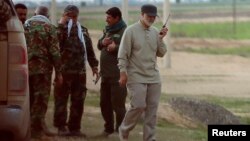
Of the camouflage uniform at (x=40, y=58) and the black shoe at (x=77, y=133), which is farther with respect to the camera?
the black shoe at (x=77, y=133)

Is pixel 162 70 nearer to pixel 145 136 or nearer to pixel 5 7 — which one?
pixel 145 136

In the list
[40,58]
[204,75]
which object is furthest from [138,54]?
[204,75]

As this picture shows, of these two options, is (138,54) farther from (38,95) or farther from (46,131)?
(46,131)

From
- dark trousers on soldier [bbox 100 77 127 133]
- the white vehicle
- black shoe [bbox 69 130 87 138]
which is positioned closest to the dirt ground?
dark trousers on soldier [bbox 100 77 127 133]

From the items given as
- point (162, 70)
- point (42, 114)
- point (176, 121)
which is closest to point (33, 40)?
point (42, 114)

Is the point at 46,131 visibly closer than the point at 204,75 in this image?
Yes

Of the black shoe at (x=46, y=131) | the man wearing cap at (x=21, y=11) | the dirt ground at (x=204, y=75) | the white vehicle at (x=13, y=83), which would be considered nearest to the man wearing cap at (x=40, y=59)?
the black shoe at (x=46, y=131)

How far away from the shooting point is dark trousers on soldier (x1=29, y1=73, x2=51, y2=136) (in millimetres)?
9406

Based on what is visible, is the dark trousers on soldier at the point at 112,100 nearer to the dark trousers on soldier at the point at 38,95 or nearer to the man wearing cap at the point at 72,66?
the man wearing cap at the point at 72,66

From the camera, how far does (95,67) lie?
34.3 feet

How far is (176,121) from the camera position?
44.0 ft

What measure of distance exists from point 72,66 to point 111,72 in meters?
0.49

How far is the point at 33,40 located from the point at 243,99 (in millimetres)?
10891

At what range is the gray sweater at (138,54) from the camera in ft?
29.6
